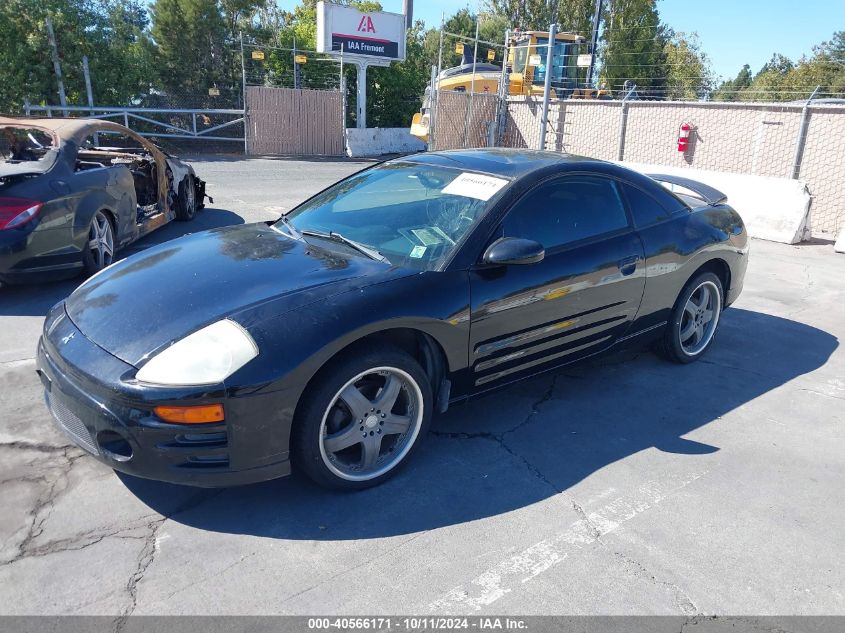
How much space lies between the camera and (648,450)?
364cm

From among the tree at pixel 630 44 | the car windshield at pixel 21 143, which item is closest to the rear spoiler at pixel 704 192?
the car windshield at pixel 21 143

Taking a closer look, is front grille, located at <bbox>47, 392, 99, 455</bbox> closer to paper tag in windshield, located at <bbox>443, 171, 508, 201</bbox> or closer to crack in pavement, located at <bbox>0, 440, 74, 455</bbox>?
crack in pavement, located at <bbox>0, 440, 74, 455</bbox>

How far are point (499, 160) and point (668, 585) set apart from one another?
255cm

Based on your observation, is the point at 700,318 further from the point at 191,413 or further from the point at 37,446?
the point at 37,446

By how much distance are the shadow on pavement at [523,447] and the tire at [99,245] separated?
334cm

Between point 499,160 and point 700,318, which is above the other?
A: point 499,160

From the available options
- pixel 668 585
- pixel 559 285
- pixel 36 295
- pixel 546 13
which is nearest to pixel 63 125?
pixel 36 295

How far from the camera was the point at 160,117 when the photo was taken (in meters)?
21.0

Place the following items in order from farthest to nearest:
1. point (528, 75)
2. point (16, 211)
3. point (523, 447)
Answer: point (528, 75), point (16, 211), point (523, 447)

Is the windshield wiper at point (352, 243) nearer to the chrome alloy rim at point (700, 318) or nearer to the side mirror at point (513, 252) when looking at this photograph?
the side mirror at point (513, 252)

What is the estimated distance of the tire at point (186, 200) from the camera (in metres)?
8.67

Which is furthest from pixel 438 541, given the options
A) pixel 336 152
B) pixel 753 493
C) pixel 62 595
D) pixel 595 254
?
pixel 336 152

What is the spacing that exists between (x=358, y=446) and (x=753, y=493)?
1.99 meters

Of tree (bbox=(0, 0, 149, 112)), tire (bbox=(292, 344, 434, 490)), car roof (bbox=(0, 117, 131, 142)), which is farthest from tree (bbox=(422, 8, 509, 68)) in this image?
tire (bbox=(292, 344, 434, 490))
